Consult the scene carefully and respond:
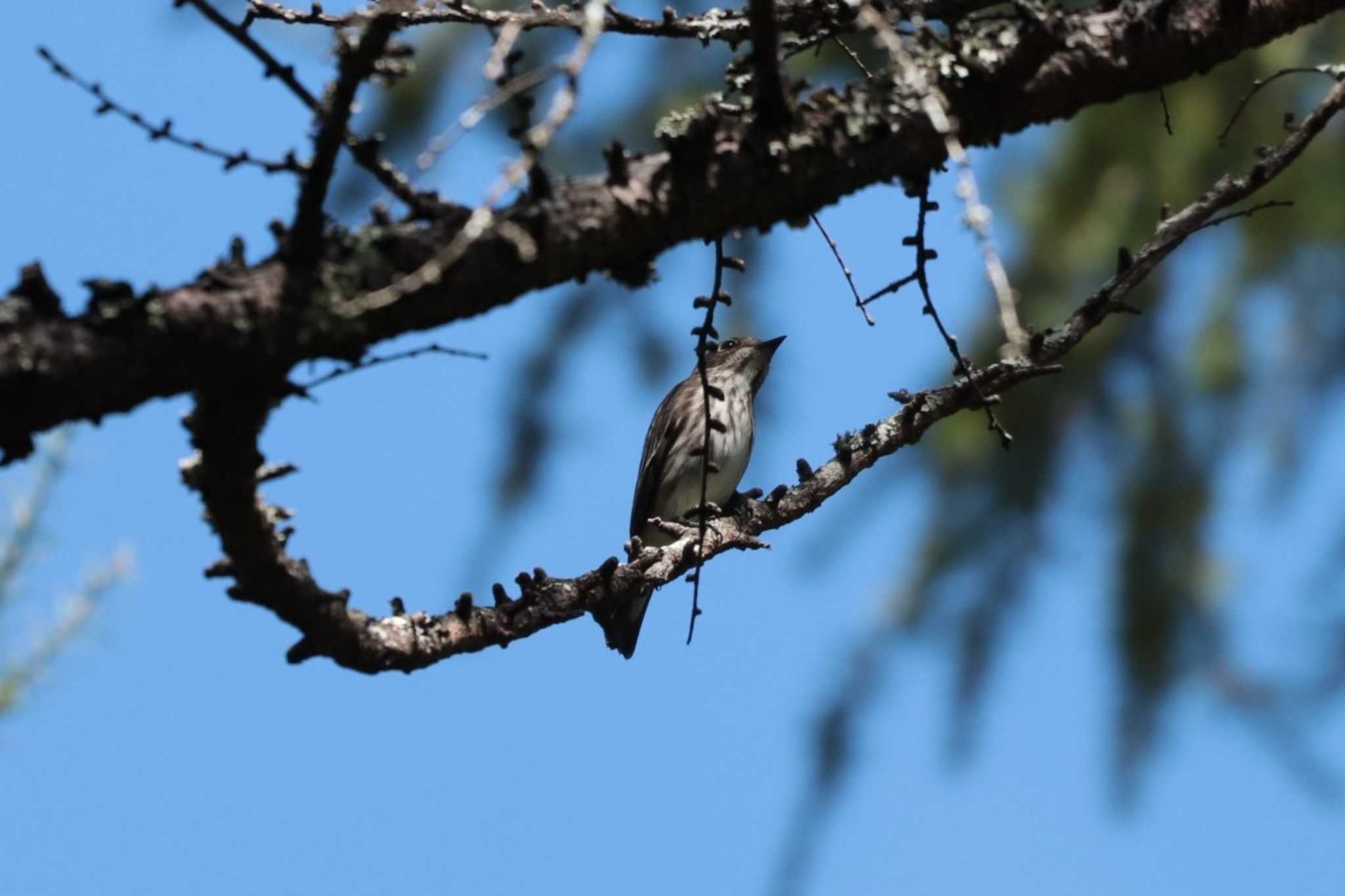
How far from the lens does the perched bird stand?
19.4 feet

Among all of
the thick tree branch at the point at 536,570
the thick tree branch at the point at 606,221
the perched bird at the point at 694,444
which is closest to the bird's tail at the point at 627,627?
the perched bird at the point at 694,444

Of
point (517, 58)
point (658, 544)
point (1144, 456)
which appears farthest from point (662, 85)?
point (517, 58)

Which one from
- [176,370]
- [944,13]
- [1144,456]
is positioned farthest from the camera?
[1144,456]

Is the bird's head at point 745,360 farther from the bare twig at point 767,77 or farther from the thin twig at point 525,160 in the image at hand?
the thin twig at point 525,160

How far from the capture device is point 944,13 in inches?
117

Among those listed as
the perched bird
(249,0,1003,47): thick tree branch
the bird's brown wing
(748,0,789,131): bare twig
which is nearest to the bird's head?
the perched bird

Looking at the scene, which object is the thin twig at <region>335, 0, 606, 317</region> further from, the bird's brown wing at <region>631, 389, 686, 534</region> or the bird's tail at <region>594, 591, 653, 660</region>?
the bird's brown wing at <region>631, 389, 686, 534</region>

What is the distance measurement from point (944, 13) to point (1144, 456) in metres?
2.61

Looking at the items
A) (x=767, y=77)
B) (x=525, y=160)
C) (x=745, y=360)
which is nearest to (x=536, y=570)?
(x=767, y=77)

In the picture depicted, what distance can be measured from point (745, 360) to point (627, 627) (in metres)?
1.25

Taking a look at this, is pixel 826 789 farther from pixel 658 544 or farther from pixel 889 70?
pixel 889 70

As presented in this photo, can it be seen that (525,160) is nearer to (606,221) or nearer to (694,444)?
(606,221)

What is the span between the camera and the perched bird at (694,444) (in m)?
5.93

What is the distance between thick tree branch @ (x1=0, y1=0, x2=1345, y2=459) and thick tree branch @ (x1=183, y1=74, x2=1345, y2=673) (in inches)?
4.3
